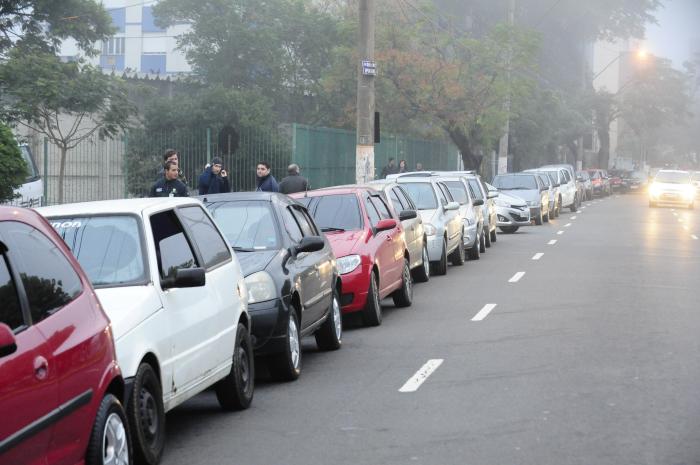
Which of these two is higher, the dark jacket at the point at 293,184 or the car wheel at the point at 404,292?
the dark jacket at the point at 293,184

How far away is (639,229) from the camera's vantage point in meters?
34.9

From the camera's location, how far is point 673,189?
52.5m

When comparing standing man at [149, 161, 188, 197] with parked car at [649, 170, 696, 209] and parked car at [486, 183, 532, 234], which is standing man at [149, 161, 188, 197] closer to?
parked car at [486, 183, 532, 234]

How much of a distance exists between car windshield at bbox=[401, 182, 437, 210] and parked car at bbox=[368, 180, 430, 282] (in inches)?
61.9

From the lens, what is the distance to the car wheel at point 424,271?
1926 cm

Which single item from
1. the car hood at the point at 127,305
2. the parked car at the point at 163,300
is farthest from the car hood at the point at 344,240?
the car hood at the point at 127,305

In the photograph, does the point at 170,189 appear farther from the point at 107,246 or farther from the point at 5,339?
the point at 5,339

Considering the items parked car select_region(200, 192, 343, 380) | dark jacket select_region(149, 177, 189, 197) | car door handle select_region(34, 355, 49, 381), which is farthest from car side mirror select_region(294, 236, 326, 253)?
car door handle select_region(34, 355, 49, 381)

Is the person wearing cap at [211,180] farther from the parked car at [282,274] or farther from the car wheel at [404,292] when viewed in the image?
the parked car at [282,274]

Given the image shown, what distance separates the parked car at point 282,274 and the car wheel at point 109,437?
365 cm

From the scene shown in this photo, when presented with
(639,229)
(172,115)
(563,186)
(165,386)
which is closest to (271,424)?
(165,386)

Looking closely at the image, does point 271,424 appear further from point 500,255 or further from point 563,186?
point 563,186

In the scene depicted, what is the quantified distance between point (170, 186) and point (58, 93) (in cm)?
768

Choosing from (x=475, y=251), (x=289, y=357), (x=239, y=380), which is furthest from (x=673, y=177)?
(x=239, y=380)
